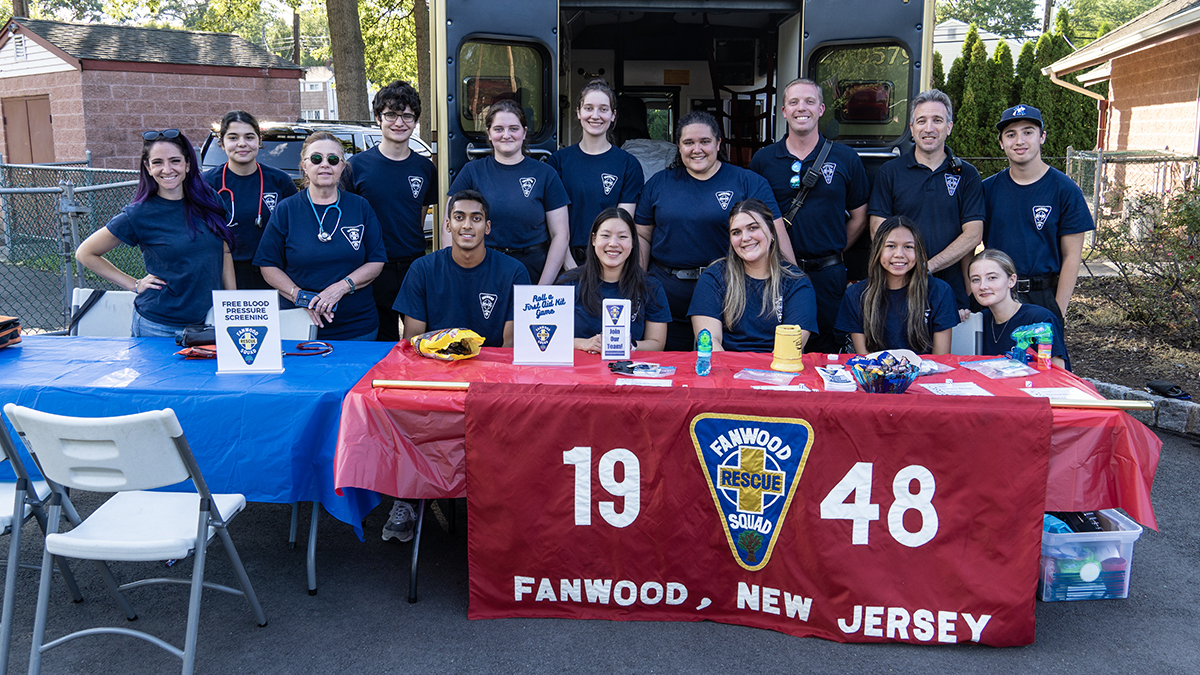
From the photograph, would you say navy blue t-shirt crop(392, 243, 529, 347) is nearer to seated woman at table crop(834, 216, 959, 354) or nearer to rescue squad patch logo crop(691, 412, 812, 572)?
rescue squad patch logo crop(691, 412, 812, 572)

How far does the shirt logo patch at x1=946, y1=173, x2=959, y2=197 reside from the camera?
15.0 feet

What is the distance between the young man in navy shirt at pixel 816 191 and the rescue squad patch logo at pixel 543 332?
5.51ft

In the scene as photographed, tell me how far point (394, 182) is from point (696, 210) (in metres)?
1.73

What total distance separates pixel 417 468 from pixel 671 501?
926 millimetres

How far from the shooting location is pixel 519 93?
552 centimetres

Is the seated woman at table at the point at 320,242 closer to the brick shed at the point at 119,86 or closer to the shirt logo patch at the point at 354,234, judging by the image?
the shirt logo patch at the point at 354,234

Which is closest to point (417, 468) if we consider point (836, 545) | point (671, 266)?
point (836, 545)

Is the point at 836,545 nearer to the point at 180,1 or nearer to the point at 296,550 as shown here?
the point at 296,550

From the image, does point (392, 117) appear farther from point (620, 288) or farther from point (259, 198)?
point (620, 288)

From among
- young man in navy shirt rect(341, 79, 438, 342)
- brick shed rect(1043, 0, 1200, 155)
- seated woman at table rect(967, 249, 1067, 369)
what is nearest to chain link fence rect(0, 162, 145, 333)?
young man in navy shirt rect(341, 79, 438, 342)

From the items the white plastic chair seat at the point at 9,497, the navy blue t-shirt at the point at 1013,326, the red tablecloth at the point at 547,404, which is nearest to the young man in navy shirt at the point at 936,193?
the navy blue t-shirt at the point at 1013,326

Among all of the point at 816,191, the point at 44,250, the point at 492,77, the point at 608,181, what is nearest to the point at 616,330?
the point at 608,181

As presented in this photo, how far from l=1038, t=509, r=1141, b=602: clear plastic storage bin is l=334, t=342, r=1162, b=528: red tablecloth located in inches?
14.3

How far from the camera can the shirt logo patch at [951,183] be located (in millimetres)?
4582
